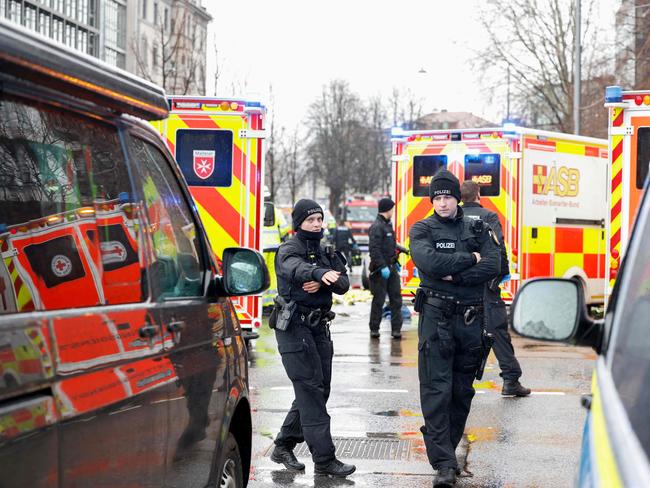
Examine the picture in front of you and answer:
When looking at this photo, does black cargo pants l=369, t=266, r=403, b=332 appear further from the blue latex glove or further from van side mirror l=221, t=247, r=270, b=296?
van side mirror l=221, t=247, r=270, b=296

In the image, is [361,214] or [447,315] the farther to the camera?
[361,214]

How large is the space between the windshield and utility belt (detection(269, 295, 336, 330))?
45176mm

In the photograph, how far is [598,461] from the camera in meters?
1.97

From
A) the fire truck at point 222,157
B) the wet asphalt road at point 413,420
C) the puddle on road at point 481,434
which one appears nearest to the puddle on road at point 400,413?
the wet asphalt road at point 413,420

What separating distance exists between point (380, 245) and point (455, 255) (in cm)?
738

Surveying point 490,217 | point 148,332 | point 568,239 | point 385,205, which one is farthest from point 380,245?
point 148,332

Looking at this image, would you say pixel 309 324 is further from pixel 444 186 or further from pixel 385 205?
pixel 385 205

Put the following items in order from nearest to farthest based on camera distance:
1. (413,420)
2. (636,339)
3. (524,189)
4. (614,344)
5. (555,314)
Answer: (636,339)
(614,344)
(555,314)
(413,420)
(524,189)

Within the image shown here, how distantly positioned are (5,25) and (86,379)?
0.86 m

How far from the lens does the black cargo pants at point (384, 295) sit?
14062mm

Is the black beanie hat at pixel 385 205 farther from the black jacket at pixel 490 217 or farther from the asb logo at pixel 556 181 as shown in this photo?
the black jacket at pixel 490 217

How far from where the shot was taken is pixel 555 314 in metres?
2.71

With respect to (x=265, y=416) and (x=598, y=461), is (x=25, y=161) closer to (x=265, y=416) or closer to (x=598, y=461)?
(x=598, y=461)

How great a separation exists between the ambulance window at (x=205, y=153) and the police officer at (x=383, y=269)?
2.63 metres
